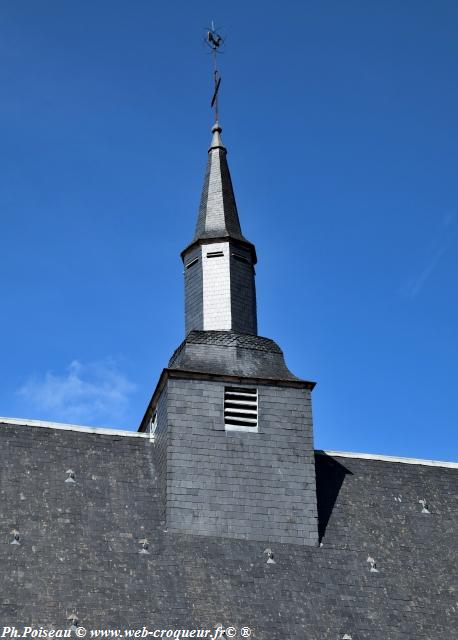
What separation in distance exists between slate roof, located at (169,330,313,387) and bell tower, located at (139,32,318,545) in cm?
3

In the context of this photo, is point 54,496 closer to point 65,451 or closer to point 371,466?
point 65,451

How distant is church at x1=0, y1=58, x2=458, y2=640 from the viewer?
90.6 ft

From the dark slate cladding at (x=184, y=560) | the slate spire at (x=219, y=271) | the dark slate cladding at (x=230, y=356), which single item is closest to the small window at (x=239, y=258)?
the slate spire at (x=219, y=271)

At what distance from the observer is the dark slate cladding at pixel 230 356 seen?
3281cm

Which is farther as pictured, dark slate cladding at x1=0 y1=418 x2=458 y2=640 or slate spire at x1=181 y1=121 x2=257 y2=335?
slate spire at x1=181 y1=121 x2=257 y2=335

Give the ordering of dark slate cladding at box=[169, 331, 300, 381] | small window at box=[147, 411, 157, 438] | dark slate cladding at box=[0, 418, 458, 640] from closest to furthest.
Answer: dark slate cladding at box=[0, 418, 458, 640]
dark slate cladding at box=[169, 331, 300, 381]
small window at box=[147, 411, 157, 438]

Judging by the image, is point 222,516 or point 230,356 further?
point 230,356

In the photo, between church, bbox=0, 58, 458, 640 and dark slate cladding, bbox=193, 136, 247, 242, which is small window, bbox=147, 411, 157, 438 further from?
dark slate cladding, bbox=193, 136, 247, 242

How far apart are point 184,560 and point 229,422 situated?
460 centimetres

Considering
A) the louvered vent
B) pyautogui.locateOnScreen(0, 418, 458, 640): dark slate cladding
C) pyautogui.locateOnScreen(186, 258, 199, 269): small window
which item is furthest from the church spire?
pyautogui.locateOnScreen(0, 418, 458, 640): dark slate cladding

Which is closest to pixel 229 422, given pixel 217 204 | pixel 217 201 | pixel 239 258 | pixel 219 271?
pixel 219 271

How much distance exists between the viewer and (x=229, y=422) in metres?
32.0

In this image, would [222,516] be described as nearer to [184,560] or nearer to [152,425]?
[184,560]

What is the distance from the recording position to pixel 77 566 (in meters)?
28.0
